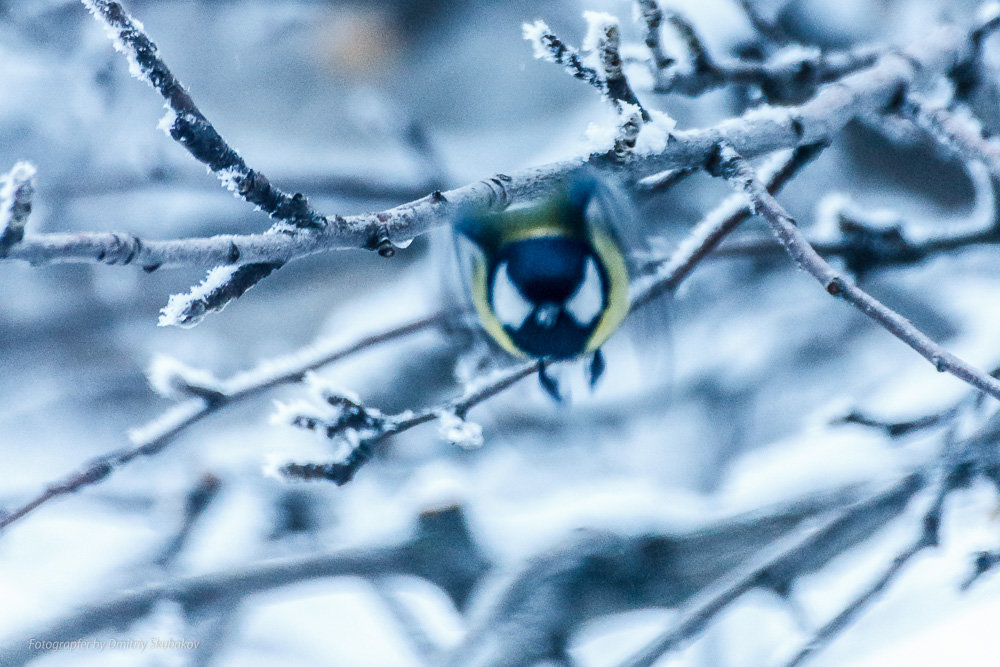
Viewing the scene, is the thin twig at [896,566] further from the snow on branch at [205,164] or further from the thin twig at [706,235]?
the snow on branch at [205,164]

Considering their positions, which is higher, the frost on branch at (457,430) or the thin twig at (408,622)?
the thin twig at (408,622)

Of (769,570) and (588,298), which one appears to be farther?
(769,570)

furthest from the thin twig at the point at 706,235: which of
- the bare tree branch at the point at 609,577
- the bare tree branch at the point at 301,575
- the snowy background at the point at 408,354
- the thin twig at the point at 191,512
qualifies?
the thin twig at the point at 191,512

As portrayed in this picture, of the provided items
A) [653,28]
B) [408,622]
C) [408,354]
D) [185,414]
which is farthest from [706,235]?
[408,354]

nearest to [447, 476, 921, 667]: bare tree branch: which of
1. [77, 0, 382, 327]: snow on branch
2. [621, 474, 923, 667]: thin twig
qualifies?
[621, 474, 923, 667]: thin twig

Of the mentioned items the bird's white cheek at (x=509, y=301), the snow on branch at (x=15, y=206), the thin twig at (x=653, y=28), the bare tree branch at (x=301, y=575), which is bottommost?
the snow on branch at (x=15, y=206)

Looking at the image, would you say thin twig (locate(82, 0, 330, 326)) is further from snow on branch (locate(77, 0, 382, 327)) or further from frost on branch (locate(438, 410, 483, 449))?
frost on branch (locate(438, 410, 483, 449))

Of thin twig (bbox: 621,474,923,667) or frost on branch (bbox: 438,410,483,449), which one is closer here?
frost on branch (bbox: 438,410,483,449)

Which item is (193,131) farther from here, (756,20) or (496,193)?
(756,20)
